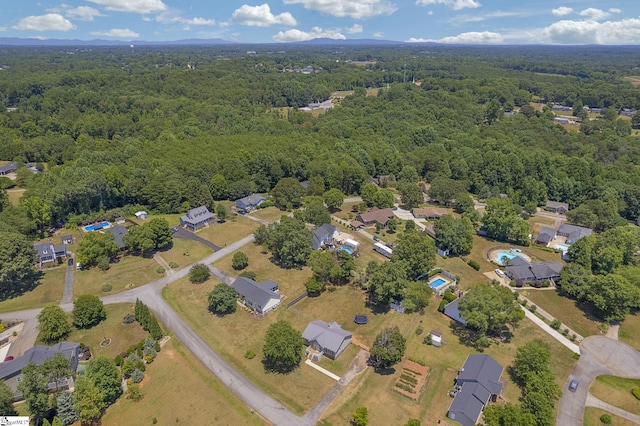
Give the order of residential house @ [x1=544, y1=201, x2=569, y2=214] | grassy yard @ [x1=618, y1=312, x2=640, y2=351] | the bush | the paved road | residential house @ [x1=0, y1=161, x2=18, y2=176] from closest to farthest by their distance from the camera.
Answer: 1. the paved road
2. grassy yard @ [x1=618, y1=312, x2=640, y2=351]
3. the bush
4. residential house @ [x1=544, y1=201, x2=569, y2=214]
5. residential house @ [x1=0, y1=161, x2=18, y2=176]

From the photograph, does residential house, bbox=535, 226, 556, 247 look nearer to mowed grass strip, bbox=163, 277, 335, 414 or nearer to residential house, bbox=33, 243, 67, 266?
mowed grass strip, bbox=163, 277, 335, 414

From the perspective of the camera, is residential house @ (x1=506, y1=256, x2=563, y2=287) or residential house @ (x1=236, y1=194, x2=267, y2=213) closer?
residential house @ (x1=506, y1=256, x2=563, y2=287)

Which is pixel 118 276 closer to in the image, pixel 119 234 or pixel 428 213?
pixel 119 234

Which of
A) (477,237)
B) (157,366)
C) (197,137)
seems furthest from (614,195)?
(197,137)

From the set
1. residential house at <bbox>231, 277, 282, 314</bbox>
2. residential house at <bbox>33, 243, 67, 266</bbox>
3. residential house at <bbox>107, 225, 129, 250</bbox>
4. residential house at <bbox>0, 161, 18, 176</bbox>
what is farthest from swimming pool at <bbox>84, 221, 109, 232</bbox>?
residential house at <bbox>0, 161, 18, 176</bbox>

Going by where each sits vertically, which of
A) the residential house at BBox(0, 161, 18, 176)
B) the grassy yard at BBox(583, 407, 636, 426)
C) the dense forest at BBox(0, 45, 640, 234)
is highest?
the dense forest at BBox(0, 45, 640, 234)
